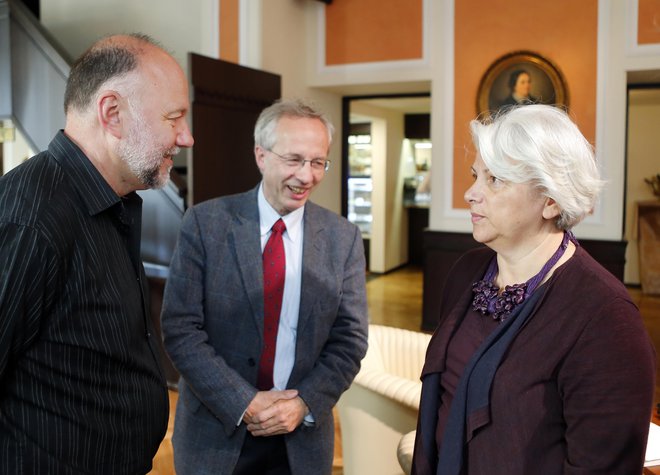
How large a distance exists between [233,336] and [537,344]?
876 millimetres

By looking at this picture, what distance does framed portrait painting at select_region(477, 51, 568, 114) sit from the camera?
18.2 ft

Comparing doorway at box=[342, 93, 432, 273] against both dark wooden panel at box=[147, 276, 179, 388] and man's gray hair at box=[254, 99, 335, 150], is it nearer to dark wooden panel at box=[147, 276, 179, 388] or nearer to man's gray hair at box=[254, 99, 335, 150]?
dark wooden panel at box=[147, 276, 179, 388]

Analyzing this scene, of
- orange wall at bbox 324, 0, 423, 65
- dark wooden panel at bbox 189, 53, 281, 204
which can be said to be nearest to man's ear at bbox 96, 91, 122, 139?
dark wooden panel at bbox 189, 53, 281, 204

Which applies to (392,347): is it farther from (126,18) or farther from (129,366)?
(126,18)

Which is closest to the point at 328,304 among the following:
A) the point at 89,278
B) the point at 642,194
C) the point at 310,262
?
the point at 310,262

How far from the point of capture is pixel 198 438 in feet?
5.98

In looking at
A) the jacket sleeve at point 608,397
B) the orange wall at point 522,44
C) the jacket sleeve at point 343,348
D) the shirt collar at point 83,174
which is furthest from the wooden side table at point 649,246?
the shirt collar at point 83,174

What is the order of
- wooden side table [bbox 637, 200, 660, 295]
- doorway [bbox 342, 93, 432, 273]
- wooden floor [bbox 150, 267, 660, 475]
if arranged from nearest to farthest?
wooden floor [bbox 150, 267, 660, 475] < wooden side table [bbox 637, 200, 660, 295] < doorway [bbox 342, 93, 432, 273]

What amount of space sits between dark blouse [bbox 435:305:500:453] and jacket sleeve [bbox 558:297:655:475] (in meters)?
0.25

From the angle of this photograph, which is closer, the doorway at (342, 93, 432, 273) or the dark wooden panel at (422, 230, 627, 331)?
the dark wooden panel at (422, 230, 627, 331)

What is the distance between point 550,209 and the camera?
139 centimetres

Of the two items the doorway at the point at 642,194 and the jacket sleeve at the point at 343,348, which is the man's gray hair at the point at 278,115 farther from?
the doorway at the point at 642,194

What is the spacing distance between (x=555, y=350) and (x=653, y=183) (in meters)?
8.67

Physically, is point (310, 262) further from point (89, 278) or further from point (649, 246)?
point (649, 246)
